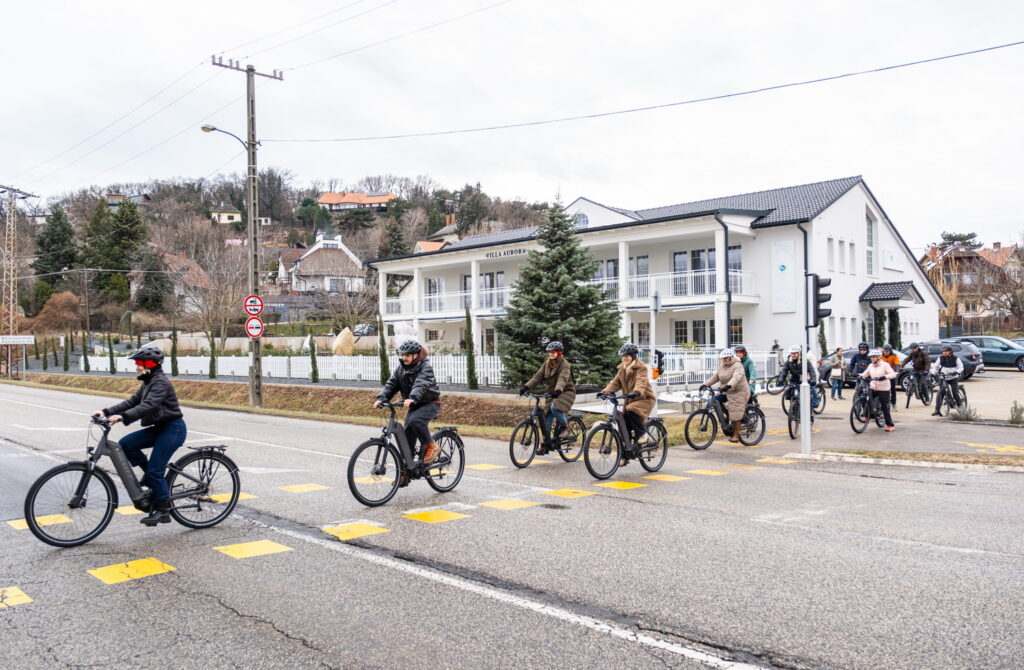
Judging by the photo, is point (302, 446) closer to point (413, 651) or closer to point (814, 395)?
point (413, 651)

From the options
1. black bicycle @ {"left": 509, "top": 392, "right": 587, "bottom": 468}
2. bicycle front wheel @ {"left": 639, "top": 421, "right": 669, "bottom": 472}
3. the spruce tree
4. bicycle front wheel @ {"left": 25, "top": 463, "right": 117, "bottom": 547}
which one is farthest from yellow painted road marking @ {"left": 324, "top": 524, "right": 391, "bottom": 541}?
the spruce tree

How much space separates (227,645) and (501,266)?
4078 centimetres

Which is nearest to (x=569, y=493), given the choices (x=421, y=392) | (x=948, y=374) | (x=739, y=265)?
(x=421, y=392)

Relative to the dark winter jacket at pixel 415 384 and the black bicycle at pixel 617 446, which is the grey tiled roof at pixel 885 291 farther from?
the dark winter jacket at pixel 415 384

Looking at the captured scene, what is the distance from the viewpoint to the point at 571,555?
6250mm

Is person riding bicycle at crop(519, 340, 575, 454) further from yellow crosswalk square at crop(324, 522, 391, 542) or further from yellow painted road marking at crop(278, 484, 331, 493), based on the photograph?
yellow crosswalk square at crop(324, 522, 391, 542)

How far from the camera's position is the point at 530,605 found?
4965mm

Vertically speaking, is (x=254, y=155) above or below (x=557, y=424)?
above

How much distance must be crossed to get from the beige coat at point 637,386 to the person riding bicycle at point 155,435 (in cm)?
576

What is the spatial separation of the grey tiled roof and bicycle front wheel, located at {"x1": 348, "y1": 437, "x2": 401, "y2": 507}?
114 ft

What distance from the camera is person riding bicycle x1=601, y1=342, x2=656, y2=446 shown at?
1070cm

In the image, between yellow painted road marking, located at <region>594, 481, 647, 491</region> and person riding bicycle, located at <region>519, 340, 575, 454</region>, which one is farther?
person riding bicycle, located at <region>519, 340, 575, 454</region>

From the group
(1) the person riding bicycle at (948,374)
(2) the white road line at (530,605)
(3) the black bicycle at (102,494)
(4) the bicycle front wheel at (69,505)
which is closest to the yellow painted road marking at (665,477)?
(2) the white road line at (530,605)

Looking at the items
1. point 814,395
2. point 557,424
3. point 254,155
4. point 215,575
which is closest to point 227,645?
point 215,575
